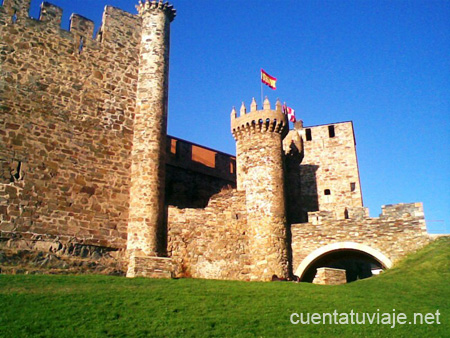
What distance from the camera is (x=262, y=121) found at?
2522 centimetres

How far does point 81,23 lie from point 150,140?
5.59 m

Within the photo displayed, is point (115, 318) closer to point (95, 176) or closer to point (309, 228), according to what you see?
point (95, 176)

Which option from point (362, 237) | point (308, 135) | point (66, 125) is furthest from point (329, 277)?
point (308, 135)

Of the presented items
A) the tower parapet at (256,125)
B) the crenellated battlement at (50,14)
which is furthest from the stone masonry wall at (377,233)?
the crenellated battlement at (50,14)

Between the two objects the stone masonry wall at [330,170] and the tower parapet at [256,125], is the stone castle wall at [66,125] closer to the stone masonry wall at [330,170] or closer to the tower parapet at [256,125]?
the tower parapet at [256,125]

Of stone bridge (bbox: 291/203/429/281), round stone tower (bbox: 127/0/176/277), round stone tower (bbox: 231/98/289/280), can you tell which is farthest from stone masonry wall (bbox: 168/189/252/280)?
stone bridge (bbox: 291/203/429/281)

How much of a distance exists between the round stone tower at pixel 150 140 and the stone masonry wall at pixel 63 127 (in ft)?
1.32

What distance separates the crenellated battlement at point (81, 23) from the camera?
18969mm

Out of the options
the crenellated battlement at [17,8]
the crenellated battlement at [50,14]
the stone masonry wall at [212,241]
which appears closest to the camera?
the crenellated battlement at [17,8]

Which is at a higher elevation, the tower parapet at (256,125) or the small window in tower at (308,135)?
the small window in tower at (308,135)

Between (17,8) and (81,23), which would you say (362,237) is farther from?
(17,8)

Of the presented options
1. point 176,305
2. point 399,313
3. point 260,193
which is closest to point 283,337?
point 176,305

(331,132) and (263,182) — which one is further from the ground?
(331,132)

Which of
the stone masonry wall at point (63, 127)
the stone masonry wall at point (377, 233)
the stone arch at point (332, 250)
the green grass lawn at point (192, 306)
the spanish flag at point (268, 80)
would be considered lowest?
the green grass lawn at point (192, 306)
